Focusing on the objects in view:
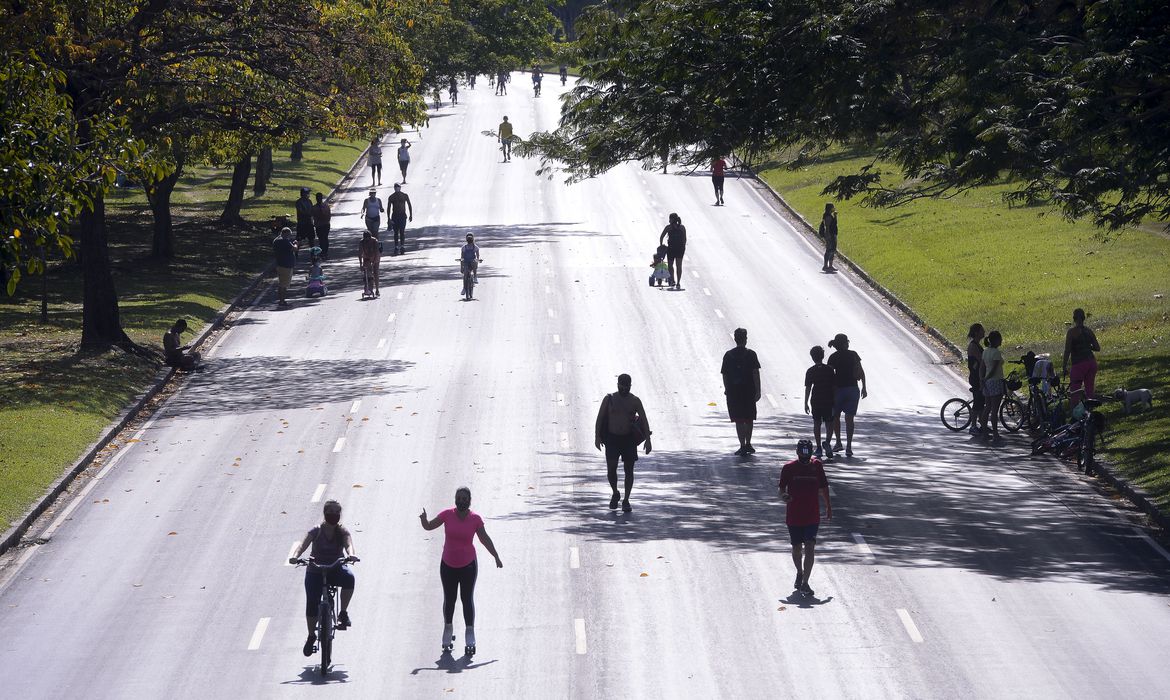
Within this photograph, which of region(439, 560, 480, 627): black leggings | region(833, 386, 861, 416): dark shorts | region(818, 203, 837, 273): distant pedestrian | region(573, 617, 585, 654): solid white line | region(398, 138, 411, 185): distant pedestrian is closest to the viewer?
region(439, 560, 480, 627): black leggings

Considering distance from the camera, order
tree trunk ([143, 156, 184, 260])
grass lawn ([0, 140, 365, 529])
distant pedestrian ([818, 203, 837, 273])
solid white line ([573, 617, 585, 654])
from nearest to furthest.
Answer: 1. solid white line ([573, 617, 585, 654])
2. grass lawn ([0, 140, 365, 529])
3. distant pedestrian ([818, 203, 837, 273])
4. tree trunk ([143, 156, 184, 260])

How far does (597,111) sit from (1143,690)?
12.5 m

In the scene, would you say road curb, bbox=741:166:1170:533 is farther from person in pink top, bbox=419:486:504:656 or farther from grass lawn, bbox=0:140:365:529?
grass lawn, bbox=0:140:365:529

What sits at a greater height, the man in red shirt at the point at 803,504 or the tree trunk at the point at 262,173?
the tree trunk at the point at 262,173

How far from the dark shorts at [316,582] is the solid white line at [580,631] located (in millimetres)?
2105

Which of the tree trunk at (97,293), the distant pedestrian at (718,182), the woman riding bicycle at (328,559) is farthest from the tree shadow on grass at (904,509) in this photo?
the distant pedestrian at (718,182)

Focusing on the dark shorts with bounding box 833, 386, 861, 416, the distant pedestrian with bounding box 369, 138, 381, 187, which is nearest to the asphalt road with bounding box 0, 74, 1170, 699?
the dark shorts with bounding box 833, 386, 861, 416

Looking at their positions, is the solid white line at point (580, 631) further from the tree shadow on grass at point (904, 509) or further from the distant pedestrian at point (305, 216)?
the distant pedestrian at point (305, 216)

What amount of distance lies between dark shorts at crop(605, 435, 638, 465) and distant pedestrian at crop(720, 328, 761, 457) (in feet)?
9.89

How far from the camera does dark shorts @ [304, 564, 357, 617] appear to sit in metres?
13.2

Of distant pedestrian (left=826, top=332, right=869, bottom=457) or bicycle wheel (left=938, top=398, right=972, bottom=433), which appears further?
bicycle wheel (left=938, top=398, right=972, bottom=433)

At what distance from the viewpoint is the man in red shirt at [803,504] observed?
15297mm

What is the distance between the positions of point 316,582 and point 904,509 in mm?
8631

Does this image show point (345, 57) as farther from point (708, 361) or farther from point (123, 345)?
point (708, 361)
